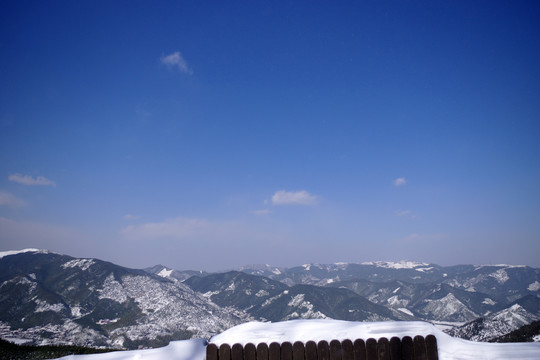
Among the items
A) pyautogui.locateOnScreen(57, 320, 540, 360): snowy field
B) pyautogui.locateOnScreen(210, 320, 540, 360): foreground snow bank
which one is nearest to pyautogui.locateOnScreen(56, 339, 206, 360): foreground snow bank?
pyautogui.locateOnScreen(57, 320, 540, 360): snowy field

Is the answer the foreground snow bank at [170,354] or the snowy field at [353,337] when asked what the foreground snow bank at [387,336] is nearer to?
the snowy field at [353,337]

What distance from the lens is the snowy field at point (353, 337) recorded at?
9305mm

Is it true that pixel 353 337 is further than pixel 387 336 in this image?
Yes

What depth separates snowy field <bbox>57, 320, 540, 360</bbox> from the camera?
9.30 m

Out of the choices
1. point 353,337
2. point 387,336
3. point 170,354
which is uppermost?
point 387,336

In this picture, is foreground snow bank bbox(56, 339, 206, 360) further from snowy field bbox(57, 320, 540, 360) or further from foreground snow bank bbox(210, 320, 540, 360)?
foreground snow bank bbox(210, 320, 540, 360)

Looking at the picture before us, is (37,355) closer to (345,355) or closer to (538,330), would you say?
(345,355)

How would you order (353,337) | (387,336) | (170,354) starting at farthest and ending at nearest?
(170,354)
(353,337)
(387,336)

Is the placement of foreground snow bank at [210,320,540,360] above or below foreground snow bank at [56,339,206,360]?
above

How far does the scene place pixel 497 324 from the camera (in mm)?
168125

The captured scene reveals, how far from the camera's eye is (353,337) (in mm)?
9328

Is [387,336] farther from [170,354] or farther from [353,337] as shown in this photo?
[170,354]

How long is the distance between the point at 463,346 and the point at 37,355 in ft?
101

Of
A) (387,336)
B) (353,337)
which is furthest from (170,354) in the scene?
(387,336)
